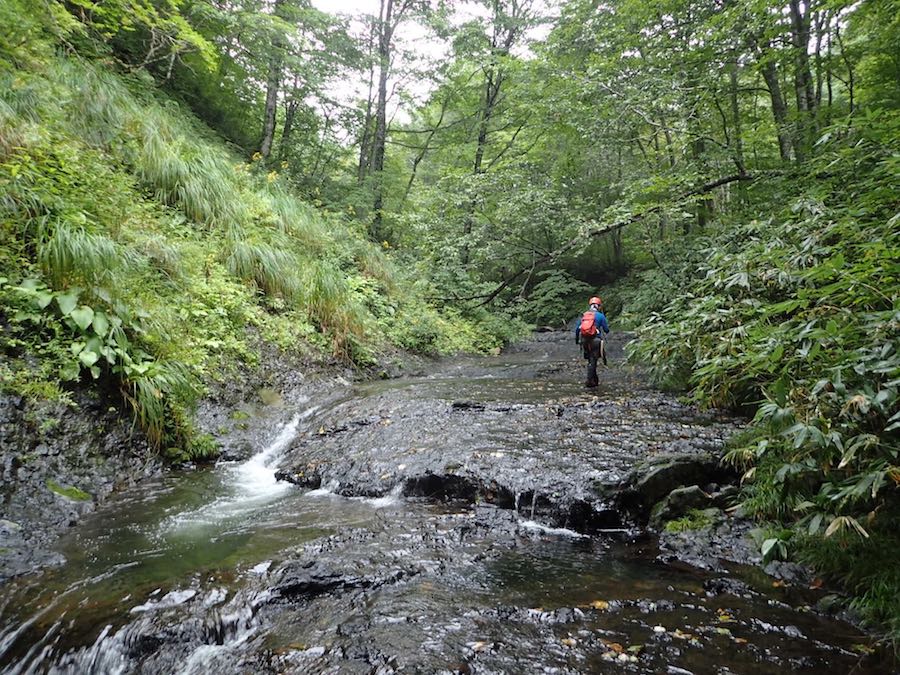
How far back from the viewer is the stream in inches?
95.0

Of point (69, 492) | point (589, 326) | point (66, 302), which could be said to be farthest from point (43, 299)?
point (589, 326)

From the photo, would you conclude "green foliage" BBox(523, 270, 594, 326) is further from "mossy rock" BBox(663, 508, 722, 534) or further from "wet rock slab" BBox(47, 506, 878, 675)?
"wet rock slab" BBox(47, 506, 878, 675)

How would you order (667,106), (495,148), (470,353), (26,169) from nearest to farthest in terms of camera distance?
(26,169) < (667,106) < (470,353) < (495,148)

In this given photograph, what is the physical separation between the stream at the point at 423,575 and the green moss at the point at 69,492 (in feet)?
0.84

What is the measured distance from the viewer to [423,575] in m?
3.11

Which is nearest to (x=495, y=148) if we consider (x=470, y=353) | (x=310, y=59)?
(x=310, y=59)

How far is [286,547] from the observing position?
346 cm

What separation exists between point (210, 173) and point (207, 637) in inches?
334

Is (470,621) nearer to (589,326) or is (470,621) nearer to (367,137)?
(589,326)

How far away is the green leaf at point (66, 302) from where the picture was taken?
14.7 feet

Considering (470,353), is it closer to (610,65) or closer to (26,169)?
(610,65)

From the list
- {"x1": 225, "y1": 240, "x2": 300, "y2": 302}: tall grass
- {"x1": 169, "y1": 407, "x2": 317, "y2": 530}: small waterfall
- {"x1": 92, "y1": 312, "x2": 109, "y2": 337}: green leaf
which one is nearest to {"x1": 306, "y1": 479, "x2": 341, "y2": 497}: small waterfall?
{"x1": 169, "y1": 407, "x2": 317, "y2": 530}: small waterfall

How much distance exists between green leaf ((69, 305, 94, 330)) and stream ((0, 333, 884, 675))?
A: 5.47 feet

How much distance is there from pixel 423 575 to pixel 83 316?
4095 millimetres
